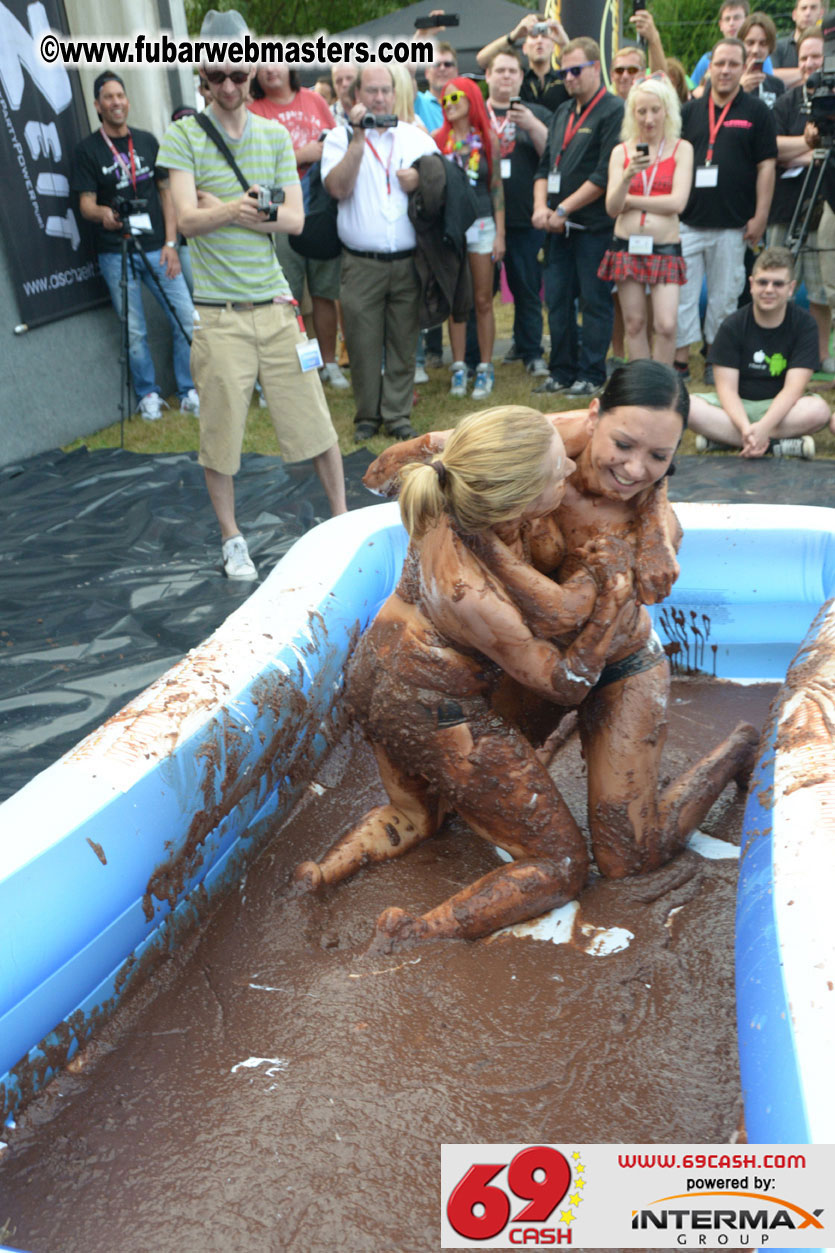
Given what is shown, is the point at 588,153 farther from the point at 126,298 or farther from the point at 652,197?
the point at 126,298

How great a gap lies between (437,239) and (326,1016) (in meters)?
4.89

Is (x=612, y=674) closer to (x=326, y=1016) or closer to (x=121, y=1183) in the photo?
(x=326, y=1016)

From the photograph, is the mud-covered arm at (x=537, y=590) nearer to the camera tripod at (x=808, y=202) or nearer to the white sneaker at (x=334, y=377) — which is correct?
the camera tripod at (x=808, y=202)

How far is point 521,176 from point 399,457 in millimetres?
5054

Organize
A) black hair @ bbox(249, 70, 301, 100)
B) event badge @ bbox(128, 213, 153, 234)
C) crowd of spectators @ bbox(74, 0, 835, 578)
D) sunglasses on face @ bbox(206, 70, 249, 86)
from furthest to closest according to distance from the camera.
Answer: event badge @ bbox(128, 213, 153, 234) < black hair @ bbox(249, 70, 301, 100) < crowd of spectators @ bbox(74, 0, 835, 578) < sunglasses on face @ bbox(206, 70, 249, 86)

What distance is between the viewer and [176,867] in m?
2.31

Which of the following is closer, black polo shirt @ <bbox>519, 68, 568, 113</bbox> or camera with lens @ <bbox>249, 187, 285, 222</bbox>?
camera with lens @ <bbox>249, 187, 285, 222</bbox>

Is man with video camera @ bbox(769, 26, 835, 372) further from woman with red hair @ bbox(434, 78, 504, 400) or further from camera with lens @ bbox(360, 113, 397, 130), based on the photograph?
camera with lens @ bbox(360, 113, 397, 130)

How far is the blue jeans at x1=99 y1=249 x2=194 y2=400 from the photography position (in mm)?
6895

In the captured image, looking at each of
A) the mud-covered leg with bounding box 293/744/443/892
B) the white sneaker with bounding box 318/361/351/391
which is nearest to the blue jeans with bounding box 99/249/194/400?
the white sneaker with bounding box 318/361/351/391

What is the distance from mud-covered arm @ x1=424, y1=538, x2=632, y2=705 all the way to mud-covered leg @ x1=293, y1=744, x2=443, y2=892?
47cm

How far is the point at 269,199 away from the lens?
13.4 ft

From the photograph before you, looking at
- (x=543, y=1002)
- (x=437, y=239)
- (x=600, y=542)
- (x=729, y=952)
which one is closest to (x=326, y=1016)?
(x=543, y=1002)

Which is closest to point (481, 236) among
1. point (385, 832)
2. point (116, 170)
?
point (116, 170)
